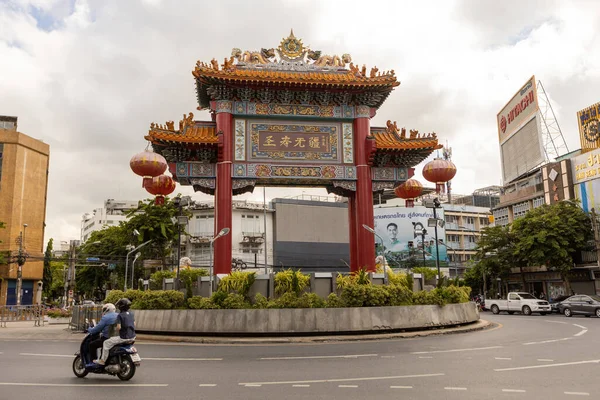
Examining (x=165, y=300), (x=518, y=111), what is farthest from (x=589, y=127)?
(x=165, y=300)

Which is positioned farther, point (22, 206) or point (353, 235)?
point (22, 206)

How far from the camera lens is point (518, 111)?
58344 millimetres

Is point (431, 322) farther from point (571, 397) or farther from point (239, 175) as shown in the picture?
point (571, 397)

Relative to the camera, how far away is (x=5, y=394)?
26.1 ft

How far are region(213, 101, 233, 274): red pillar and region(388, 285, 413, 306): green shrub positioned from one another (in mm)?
6886

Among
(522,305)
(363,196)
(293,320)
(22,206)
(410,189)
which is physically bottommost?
(522,305)

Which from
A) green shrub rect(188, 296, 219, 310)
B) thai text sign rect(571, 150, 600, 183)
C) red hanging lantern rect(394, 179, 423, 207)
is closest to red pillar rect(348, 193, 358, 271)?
red hanging lantern rect(394, 179, 423, 207)

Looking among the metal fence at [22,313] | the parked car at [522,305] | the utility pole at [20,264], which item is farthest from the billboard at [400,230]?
the metal fence at [22,313]

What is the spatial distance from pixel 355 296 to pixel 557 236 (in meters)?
29.6

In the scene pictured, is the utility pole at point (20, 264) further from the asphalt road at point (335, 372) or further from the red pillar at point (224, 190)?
the asphalt road at point (335, 372)

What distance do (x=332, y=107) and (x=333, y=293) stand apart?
31.0 feet

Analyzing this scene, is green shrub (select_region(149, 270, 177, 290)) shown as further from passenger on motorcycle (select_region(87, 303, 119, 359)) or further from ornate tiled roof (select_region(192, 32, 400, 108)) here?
passenger on motorcycle (select_region(87, 303, 119, 359))

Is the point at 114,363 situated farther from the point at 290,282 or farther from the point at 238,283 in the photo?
the point at 290,282

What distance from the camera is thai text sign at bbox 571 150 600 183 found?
44.2m
